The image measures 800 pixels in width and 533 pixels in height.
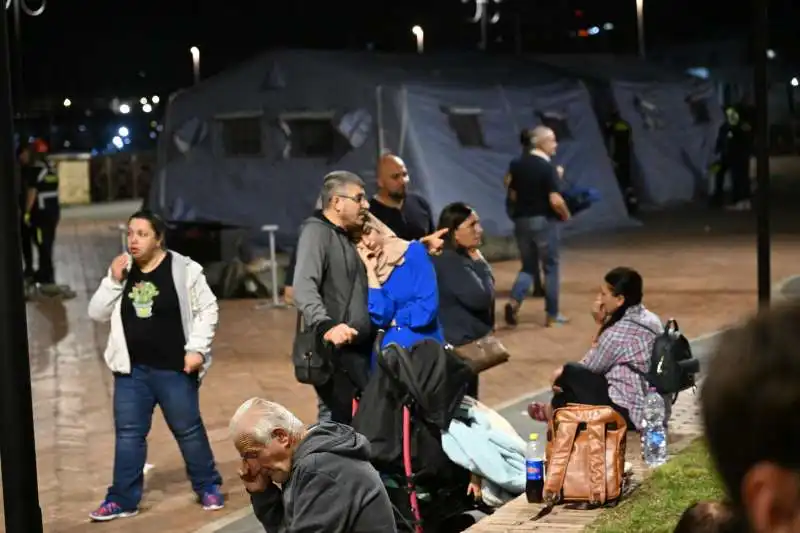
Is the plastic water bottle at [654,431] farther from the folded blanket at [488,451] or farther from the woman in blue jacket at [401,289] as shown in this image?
the woman in blue jacket at [401,289]

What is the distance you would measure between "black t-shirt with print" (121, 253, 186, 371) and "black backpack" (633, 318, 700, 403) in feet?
7.79

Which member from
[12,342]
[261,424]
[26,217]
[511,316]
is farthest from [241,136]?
[12,342]

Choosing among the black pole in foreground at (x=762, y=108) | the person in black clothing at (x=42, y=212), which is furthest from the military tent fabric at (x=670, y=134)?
the black pole in foreground at (x=762, y=108)

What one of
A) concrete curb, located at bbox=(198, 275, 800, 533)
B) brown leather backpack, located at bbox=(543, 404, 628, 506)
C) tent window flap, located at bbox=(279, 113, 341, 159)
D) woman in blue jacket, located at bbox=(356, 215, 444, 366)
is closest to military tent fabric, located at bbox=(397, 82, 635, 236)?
tent window flap, located at bbox=(279, 113, 341, 159)

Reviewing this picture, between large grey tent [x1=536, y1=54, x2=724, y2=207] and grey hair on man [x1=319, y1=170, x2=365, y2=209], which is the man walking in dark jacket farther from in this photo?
large grey tent [x1=536, y1=54, x2=724, y2=207]

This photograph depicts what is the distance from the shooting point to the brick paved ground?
7.48 meters

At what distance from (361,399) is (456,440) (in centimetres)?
47

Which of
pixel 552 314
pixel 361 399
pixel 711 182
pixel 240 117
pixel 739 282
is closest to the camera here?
pixel 361 399

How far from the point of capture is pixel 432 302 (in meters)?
6.55

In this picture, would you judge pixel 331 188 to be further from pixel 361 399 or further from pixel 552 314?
pixel 552 314

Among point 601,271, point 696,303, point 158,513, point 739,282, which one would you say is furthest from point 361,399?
point 601,271

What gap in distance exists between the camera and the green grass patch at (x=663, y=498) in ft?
18.3

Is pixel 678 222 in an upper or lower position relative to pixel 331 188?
lower

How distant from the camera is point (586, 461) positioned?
598 centimetres
